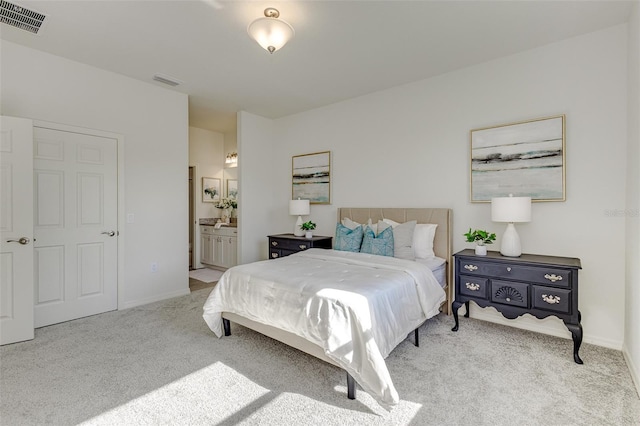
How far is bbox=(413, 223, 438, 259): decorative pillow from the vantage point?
3422mm

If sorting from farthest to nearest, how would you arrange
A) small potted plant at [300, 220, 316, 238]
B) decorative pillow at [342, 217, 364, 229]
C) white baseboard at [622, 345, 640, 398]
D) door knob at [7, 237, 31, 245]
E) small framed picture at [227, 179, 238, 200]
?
small framed picture at [227, 179, 238, 200] < small potted plant at [300, 220, 316, 238] < decorative pillow at [342, 217, 364, 229] < door knob at [7, 237, 31, 245] < white baseboard at [622, 345, 640, 398]

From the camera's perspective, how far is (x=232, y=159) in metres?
6.39

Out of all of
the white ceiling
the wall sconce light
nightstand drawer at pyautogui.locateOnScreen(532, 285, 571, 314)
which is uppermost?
the white ceiling

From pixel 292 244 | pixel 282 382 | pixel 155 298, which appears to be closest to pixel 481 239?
pixel 282 382

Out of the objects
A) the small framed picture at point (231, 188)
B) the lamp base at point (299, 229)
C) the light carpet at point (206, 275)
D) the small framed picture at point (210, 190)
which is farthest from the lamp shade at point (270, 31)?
the small framed picture at point (231, 188)

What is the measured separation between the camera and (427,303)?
2.66m

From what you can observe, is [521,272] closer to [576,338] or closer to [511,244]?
[511,244]

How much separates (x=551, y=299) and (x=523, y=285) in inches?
8.5

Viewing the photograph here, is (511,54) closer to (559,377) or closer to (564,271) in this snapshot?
(564,271)

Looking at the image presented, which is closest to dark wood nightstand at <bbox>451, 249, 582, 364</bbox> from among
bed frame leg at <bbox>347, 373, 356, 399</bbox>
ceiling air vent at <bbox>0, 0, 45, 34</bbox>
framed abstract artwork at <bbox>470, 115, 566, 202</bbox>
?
framed abstract artwork at <bbox>470, 115, 566, 202</bbox>

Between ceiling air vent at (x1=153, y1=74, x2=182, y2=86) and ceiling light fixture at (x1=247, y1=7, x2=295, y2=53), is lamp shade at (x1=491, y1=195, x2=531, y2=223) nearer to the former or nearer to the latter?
ceiling light fixture at (x1=247, y1=7, x2=295, y2=53)

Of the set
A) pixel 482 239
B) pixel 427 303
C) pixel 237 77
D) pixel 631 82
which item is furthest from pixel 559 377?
pixel 237 77

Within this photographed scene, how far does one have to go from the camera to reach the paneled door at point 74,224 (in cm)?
318

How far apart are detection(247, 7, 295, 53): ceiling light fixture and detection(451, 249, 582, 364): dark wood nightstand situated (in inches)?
100
